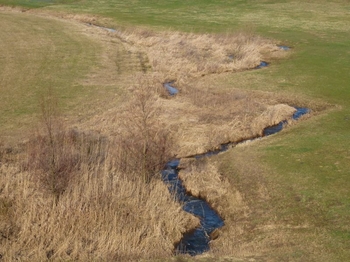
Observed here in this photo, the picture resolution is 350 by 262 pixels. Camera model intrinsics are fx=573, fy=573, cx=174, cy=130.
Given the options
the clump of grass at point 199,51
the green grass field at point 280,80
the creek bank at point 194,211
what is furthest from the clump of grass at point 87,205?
the clump of grass at point 199,51

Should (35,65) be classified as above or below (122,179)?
below

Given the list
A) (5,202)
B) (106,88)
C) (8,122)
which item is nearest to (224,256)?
(5,202)

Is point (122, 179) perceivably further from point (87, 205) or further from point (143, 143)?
point (143, 143)

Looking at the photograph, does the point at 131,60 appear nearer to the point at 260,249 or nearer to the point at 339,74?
the point at 339,74

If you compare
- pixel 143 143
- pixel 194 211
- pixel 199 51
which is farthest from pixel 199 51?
pixel 194 211

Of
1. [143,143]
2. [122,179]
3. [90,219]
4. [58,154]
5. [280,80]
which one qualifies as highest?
[58,154]

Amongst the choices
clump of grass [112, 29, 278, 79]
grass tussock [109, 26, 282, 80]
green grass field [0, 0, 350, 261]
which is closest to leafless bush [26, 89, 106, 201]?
green grass field [0, 0, 350, 261]

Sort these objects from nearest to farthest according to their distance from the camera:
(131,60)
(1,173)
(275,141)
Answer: (1,173) < (275,141) < (131,60)

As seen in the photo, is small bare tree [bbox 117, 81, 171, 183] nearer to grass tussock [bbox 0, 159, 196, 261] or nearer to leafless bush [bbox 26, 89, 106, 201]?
grass tussock [bbox 0, 159, 196, 261]
